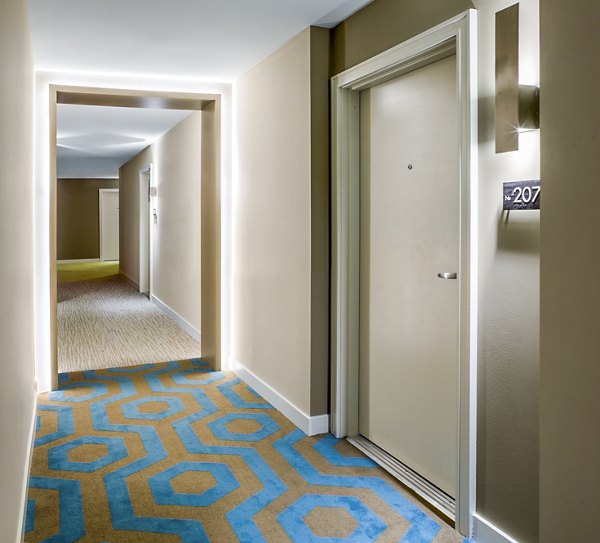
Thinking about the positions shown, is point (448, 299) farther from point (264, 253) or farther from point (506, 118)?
point (264, 253)

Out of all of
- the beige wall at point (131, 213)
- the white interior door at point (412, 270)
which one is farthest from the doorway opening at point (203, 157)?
the beige wall at point (131, 213)

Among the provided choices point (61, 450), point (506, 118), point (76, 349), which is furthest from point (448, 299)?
point (76, 349)

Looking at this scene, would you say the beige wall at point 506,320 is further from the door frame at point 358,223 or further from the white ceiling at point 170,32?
the white ceiling at point 170,32

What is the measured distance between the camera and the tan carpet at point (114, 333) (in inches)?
196

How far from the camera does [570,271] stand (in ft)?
4.69

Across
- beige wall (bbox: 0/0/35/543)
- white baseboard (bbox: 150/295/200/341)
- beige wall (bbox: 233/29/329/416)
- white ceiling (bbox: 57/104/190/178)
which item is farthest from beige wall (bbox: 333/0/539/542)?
white ceiling (bbox: 57/104/190/178)

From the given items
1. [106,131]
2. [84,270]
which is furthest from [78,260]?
[106,131]

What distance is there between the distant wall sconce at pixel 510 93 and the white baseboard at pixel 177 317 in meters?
4.21

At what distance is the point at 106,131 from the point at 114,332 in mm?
2278

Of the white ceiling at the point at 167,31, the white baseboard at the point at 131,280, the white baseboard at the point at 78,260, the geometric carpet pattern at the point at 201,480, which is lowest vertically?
the geometric carpet pattern at the point at 201,480

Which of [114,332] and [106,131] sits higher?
[106,131]

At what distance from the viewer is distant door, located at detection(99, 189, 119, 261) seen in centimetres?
1465

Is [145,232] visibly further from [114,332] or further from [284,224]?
[284,224]

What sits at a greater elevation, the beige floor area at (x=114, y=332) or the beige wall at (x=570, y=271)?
the beige wall at (x=570, y=271)
